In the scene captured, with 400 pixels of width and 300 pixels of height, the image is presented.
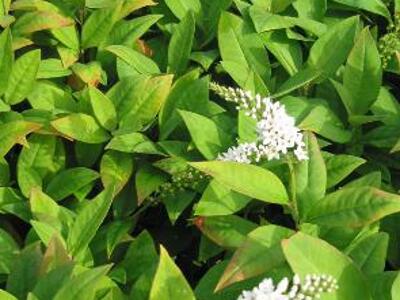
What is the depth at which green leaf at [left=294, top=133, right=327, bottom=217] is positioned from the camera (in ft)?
5.92

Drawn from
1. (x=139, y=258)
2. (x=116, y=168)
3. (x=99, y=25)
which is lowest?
(x=139, y=258)

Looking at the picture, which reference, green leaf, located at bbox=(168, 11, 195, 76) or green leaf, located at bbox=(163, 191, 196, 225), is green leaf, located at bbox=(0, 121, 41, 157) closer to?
green leaf, located at bbox=(163, 191, 196, 225)

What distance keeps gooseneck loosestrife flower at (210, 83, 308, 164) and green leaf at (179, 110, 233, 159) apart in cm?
16

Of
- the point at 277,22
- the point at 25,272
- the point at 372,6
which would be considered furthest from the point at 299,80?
the point at 25,272

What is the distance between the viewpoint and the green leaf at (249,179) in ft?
5.53

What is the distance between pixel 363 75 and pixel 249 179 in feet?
1.99

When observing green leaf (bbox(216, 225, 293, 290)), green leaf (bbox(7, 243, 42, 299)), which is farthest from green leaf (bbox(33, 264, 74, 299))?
green leaf (bbox(216, 225, 293, 290))

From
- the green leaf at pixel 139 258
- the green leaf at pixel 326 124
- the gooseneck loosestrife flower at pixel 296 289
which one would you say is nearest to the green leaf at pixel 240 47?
the green leaf at pixel 326 124

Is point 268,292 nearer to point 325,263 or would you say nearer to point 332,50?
point 325,263

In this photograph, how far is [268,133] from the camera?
1.73 m

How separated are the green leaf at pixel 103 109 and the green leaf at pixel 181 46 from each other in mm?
285

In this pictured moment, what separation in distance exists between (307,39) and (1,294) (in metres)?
1.26

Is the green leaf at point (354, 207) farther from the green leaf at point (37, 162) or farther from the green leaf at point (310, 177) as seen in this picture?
the green leaf at point (37, 162)

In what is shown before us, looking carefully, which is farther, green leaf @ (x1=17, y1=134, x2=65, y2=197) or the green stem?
green leaf @ (x1=17, y1=134, x2=65, y2=197)
